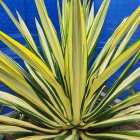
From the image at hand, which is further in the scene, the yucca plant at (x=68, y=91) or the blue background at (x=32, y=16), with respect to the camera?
the blue background at (x=32, y=16)

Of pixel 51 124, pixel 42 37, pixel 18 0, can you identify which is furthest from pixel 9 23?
pixel 51 124

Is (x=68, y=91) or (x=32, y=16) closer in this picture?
(x=68, y=91)

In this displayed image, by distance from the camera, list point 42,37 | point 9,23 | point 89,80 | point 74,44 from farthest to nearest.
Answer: point 9,23
point 42,37
point 89,80
point 74,44

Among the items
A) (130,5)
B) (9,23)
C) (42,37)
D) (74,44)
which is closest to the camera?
A: (74,44)

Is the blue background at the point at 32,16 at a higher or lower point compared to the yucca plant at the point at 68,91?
higher

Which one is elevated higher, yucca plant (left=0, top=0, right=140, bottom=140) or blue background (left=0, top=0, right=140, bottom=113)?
blue background (left=0, top=0, right=140, bottom=113)

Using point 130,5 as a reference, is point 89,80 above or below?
below

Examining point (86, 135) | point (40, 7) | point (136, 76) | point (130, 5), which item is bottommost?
point (86, 135)

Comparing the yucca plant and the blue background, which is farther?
the blue background

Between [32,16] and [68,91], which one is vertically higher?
[32,16]

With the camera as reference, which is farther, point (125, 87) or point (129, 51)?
point (125, 87)

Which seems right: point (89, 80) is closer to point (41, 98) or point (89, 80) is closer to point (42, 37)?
point (41, 98)
